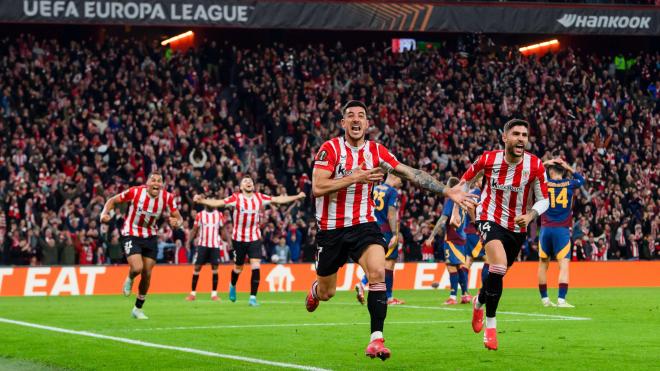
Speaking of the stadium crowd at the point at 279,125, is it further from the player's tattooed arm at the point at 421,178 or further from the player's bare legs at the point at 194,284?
the player's tattooed arm at the point at 421,178

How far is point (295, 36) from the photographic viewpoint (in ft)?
143

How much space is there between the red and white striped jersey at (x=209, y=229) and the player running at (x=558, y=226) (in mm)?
7937

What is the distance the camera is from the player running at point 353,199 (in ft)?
35.6

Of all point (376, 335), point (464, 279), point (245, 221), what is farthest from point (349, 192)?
point (245, 221)

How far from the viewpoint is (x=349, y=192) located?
36.8ft

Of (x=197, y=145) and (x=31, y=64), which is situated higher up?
(x=31, y=64)

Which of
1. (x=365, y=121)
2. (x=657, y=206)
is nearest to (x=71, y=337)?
(x=365, y=121)

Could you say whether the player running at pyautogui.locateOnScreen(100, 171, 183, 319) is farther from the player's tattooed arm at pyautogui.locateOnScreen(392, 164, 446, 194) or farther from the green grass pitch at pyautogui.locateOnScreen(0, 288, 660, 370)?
the player's tattooed arm at pyautogui.locateOnScreen(392, 164, 446, 194)

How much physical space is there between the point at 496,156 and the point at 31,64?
25.2 meters

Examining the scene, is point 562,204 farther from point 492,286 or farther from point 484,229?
point 492,286

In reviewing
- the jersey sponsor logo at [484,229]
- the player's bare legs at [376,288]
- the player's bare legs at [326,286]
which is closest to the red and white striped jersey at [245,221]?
the jersey sponsor logo at [484,229]

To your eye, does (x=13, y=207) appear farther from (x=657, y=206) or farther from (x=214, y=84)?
(x=657, y=206)

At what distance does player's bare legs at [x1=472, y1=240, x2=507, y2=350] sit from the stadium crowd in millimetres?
17478

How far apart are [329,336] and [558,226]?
7.27 metres
